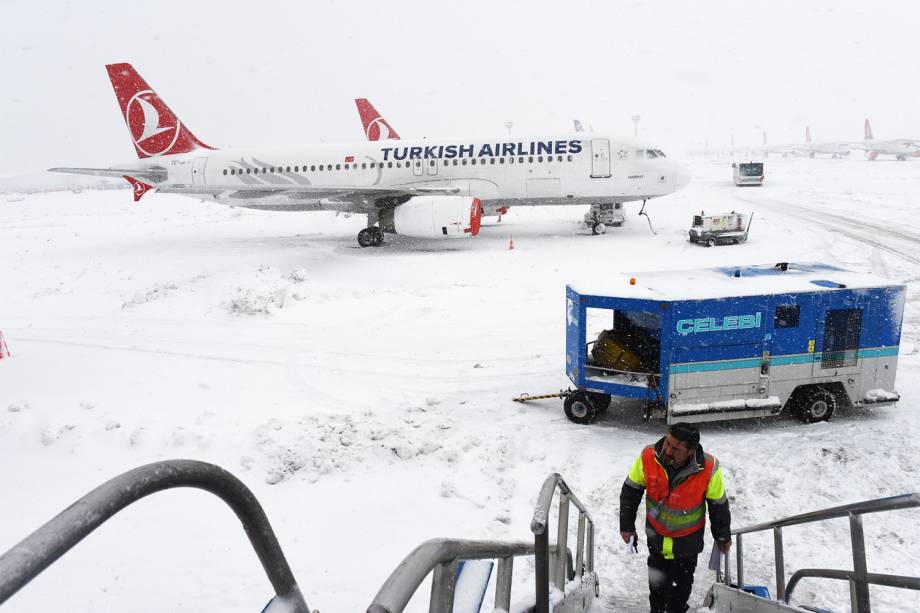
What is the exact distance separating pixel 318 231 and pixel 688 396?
23402 mm

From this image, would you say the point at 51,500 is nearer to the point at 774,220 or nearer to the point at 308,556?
the point at 308,556

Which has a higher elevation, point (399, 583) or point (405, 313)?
point (399, 583)

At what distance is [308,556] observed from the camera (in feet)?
22.5

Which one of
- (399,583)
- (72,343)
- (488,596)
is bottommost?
(488,596)

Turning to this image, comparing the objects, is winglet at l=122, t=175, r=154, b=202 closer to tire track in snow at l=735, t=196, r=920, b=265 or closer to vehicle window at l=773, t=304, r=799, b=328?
vehicle window at l=773, t=304, r=799, b=328

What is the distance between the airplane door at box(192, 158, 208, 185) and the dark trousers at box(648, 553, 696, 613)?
2497cm

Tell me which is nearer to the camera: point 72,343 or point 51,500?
point 51,500

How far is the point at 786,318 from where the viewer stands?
8.61 metres

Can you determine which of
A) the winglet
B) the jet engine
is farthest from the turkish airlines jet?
the winglet

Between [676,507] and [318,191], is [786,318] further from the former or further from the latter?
[318,191]

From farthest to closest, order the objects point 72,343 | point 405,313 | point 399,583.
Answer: point 405,313
point 72,343
point 399,583

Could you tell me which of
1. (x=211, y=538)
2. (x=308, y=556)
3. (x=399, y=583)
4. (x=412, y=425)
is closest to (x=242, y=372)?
(x=412, y=425)

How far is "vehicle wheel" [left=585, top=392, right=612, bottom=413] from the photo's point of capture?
951 cm

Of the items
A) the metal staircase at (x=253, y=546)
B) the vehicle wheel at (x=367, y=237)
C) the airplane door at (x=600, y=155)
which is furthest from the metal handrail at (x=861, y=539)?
the vehicle wheel at (x=367, y=237)
